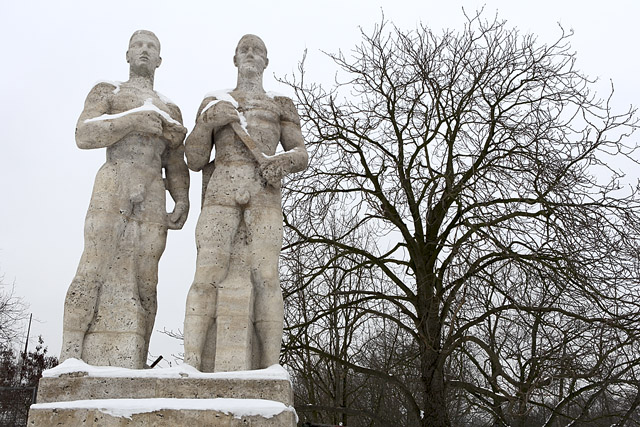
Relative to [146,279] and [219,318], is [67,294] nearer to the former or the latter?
[146,279]

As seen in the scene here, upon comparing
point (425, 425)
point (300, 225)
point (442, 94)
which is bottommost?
point (425, 425)

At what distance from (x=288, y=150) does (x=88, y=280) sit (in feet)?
6.97

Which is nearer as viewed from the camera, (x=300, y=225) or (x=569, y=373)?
(x=569, y=373)

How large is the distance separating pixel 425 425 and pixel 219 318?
5.80m

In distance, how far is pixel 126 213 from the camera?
5586 millimetres

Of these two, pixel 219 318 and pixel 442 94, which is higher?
pixel 442 94

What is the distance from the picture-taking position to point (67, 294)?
5285mm

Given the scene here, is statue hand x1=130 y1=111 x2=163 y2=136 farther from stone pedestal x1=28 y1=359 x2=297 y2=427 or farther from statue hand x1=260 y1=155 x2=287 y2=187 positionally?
stone pedestal x1=28 y1=359 x2=297 y2=427

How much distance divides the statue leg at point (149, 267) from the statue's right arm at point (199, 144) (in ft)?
2.23

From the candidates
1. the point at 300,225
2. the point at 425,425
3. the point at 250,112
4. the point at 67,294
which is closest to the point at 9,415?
the point at 300,225

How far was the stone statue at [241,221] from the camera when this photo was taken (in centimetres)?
519

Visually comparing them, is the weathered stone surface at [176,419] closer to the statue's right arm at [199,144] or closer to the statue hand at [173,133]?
the statue's right arm at [199,144]

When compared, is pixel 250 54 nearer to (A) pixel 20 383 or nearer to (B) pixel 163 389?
(B) pixel 163 389

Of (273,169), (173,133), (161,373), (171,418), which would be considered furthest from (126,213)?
(171,418)
